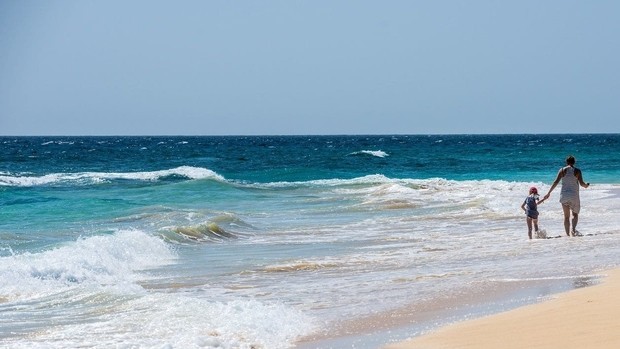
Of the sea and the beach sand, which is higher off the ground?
the beach sand

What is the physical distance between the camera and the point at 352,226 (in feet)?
58.5

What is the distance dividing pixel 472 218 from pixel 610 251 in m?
7.10

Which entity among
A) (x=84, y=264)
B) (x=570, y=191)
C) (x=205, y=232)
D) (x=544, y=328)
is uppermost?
(x=570, y=191)

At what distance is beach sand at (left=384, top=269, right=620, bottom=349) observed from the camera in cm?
630

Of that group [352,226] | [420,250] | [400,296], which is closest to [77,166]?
[352,226]

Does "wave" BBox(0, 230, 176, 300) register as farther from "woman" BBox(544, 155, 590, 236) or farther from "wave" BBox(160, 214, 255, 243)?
"woman" BBox(544, 155, 590, 236)

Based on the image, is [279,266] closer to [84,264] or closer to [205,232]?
[84,264]

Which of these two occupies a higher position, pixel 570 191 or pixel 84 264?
pixel 570 191

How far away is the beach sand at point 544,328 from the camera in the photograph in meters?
6.30

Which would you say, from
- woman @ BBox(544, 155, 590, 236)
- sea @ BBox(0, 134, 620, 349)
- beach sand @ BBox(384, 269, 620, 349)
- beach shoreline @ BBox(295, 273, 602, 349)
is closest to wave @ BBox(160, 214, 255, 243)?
sea @ BBox(0, 134, 620, 349)

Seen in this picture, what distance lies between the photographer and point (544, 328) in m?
6.79

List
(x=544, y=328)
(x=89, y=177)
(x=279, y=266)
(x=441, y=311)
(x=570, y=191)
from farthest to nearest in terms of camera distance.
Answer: (x=89, y=177) → (x=570, y=191) → (x=279, y=266) → (x=441, y=311) → (x=544, y=328)

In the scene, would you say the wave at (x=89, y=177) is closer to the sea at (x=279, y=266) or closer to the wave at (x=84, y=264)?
the sea at (x=279, y=266)

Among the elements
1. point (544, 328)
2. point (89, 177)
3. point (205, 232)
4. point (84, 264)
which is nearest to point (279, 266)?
point (84, 264)
